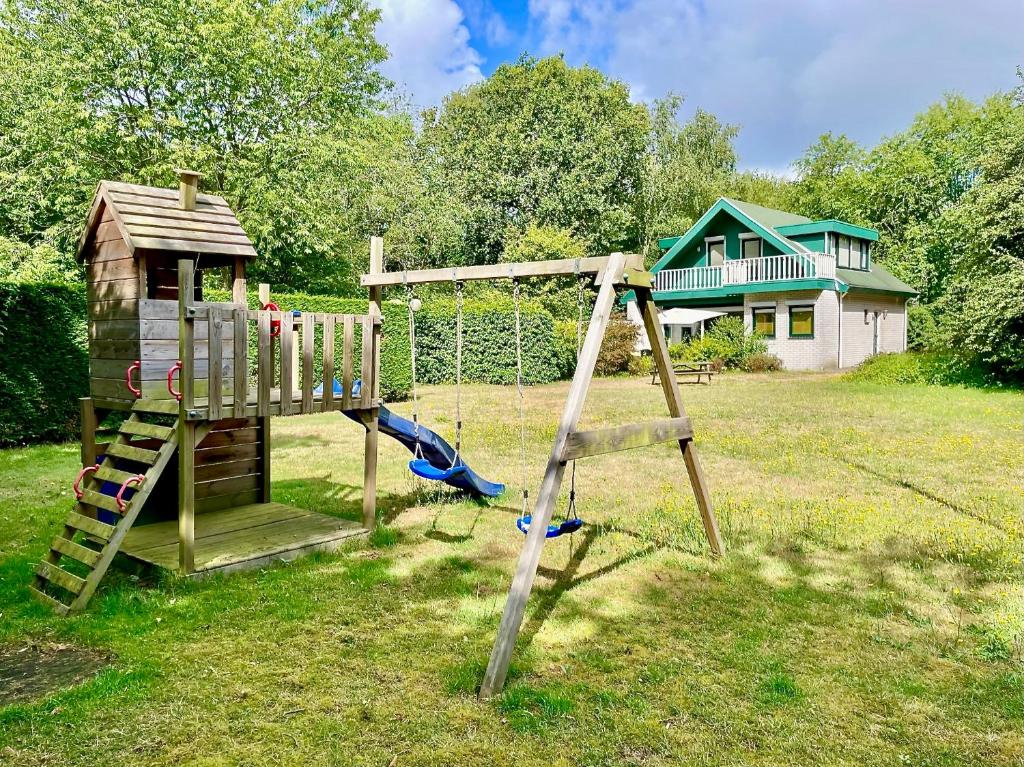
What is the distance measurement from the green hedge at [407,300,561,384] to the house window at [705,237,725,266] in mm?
11694

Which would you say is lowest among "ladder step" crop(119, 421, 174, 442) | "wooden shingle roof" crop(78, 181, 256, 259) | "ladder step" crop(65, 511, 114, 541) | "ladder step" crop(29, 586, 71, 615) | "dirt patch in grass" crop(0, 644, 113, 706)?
"dirt patch in grass" crop(0, 644, 113, 706)

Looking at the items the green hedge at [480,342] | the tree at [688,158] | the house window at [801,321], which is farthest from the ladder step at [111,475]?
the tree at [688,158]

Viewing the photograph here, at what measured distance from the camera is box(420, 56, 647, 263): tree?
32875 millimetres

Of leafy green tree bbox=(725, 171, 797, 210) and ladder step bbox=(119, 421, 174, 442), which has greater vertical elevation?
leafy green tree bbox=(725, 171, 797, 210)

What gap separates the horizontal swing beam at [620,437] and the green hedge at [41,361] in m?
10.2

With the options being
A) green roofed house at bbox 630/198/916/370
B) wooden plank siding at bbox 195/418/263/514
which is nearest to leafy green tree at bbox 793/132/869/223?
green roofed house at bbox 630/198/916/370

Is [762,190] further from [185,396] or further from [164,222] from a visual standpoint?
[185,396]

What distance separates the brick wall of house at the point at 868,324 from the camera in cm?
2717

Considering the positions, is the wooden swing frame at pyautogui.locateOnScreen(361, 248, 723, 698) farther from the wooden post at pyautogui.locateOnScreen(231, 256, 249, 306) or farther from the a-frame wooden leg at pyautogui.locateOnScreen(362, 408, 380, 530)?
the a-frame wooden leg at pyautogui.locateOnScreen(362, 408, 380, 530)

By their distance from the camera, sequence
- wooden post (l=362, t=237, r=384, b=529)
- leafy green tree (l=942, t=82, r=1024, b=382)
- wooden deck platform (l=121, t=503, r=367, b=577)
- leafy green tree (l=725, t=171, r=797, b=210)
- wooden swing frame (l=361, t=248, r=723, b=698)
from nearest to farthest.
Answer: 1. wooden swing frame (l=361, t=248, r=723, b=698)
2. wooden deck platform (l=121, t=503, r=367, b=577)
3. wooden post (l=362, t=237, r=384, b=529)
4. leafy green tree (l=942, t=82, r=1024, b=382)
5. leafy green tree (l=725, t=171, r=797, b=210)

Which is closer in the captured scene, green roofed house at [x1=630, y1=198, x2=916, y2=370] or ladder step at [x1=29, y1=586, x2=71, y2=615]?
ladder step at [x1=29, y1=586, x2=71, y2=615]

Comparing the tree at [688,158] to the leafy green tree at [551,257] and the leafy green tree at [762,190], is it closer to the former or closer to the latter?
the leafy green tree at [762,190]

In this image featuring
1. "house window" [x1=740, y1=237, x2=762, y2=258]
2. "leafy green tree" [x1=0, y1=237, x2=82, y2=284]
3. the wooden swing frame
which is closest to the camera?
the wooden swing frame

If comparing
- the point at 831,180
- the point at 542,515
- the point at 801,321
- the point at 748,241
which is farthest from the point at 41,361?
the point at 831,180
